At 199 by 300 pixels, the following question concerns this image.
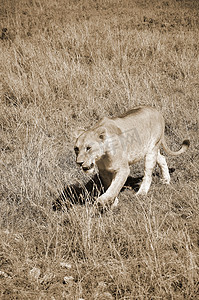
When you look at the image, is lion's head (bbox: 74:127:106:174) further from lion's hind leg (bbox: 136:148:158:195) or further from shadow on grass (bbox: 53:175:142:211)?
lion's hind leg (bbox: 136:148:158:195)

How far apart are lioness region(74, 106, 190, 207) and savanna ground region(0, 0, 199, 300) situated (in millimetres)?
307

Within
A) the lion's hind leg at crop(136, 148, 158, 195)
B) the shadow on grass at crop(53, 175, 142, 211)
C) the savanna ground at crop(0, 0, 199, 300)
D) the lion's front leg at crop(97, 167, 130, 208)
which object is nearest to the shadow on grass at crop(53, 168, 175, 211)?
the shadow on grass at crop(53, 175, 142, 211)

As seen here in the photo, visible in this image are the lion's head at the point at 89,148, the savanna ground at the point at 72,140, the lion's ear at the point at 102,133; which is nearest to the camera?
the savanna ground at the point at 72,140

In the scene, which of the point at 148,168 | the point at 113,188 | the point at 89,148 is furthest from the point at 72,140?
the point at 89,148

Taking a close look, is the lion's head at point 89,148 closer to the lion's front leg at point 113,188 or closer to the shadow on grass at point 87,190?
the lion's front leg at point 113,188

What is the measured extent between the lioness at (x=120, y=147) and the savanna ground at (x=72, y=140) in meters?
0.31

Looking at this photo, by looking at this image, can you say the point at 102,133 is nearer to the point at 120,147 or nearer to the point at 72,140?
the point at 120,147

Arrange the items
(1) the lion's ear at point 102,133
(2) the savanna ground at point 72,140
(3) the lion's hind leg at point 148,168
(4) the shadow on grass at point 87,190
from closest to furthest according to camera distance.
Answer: (2) the savanna ground at point 72,140
(1) the lion's ear at point 102,133
(4) the shadow on grass at point 87,190
(3) the lion's hind leg at point 148,168

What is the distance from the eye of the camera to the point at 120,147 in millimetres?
3270

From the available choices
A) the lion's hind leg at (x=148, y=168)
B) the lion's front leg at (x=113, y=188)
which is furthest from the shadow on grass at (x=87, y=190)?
the lion's front leg at (x=113, y=188)

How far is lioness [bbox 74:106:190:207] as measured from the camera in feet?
9.67

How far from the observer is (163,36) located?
33.0 feet

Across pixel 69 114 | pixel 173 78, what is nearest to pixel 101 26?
pixel 173 78

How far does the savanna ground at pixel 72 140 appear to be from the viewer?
7.88ft
